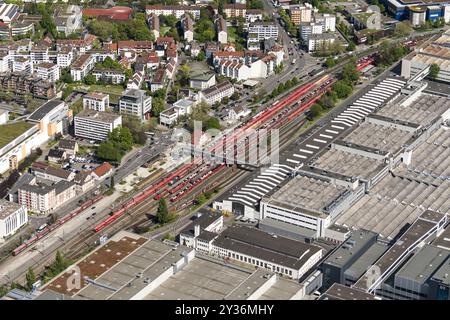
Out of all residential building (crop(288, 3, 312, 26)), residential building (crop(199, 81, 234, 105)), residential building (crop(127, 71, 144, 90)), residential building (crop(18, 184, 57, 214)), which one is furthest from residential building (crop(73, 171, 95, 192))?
residential building (crop(288, 3, 312, 26))

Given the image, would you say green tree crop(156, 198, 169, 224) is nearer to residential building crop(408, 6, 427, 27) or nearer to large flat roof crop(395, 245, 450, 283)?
large flat roof crop(395, 245, 450, 283)

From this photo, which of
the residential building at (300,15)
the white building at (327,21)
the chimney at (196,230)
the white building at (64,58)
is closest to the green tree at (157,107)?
the white building at (64,58)

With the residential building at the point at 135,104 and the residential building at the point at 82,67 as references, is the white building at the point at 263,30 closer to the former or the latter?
the residential building at the point at 82,67

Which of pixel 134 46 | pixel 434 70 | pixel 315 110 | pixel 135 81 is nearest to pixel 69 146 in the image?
pixel 135 81

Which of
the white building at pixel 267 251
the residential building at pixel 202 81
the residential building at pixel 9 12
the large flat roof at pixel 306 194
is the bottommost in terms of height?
the white building at pixel 267 251

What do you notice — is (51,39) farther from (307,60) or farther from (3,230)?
(3,230)
